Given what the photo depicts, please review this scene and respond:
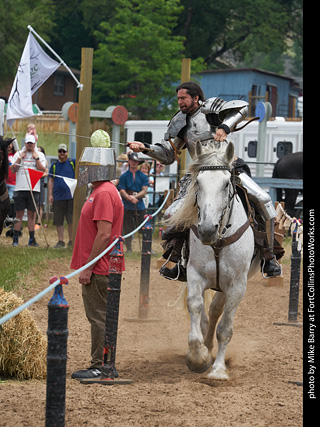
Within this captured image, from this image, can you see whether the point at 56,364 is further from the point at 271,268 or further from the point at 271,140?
the point at 271,140

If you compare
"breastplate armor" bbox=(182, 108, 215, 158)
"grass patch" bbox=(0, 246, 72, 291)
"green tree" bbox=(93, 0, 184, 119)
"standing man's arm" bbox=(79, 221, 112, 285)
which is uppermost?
"green tree" bbox=(93, 0, 184, 119)

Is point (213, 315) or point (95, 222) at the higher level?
point (95, 222)

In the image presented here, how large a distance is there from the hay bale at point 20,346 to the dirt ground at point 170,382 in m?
0.15

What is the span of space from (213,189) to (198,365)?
1.65 metres

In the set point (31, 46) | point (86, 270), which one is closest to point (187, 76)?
point (31, 46)

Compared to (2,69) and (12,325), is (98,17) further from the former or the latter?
(12,325)

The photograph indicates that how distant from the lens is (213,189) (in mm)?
6246

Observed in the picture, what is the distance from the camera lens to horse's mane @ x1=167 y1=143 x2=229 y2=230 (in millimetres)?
6516

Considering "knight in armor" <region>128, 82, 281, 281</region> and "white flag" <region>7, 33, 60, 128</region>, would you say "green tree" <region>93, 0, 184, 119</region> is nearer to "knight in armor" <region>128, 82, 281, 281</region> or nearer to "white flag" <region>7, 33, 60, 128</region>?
"white flag" <region>7, 33, 60, 128</region>

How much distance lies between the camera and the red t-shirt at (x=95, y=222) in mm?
6558

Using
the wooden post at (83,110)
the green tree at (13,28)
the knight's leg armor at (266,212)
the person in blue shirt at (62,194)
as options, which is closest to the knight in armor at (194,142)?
the knight's leg armor at (266,212)

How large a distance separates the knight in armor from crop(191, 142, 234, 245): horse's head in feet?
1.91

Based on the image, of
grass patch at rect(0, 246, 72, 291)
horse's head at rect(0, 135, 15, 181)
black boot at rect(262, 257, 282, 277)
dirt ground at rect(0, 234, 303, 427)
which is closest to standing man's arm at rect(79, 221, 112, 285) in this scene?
dirt ground at rect(0, 234, 303, 427)

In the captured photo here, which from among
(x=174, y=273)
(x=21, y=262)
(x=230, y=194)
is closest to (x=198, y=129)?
(x=230, y=194)
